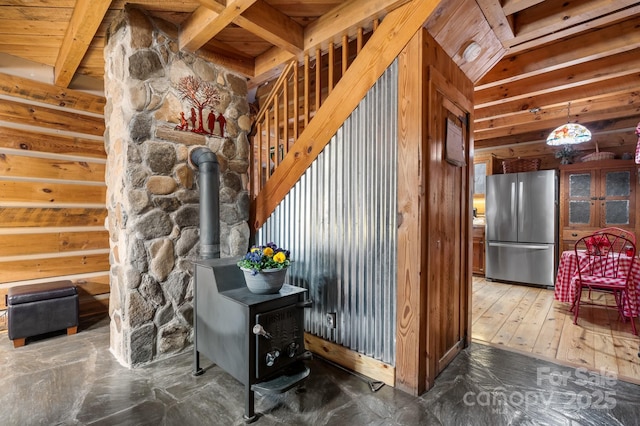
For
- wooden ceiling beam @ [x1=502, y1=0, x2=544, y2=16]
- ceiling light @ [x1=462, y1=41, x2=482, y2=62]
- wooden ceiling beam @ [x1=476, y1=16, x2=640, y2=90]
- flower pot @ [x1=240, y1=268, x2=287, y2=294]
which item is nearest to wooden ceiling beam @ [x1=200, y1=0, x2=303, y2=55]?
ceiling light @ [x1=462, y1=41, x2=482, y2=62]

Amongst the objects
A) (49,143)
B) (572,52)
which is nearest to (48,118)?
(49,143)

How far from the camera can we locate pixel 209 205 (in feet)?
8.05

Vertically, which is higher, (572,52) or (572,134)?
(572,52)

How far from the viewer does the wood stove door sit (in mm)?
1789

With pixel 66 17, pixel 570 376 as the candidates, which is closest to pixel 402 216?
pixel 570 376

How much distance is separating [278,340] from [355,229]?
2.97ft

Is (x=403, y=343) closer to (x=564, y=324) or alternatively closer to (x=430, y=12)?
(x=430, y=12)

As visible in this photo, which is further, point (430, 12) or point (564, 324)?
point (564, 324)

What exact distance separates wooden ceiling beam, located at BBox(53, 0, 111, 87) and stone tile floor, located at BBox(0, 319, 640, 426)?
251 cm

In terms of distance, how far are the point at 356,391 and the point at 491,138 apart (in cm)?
525

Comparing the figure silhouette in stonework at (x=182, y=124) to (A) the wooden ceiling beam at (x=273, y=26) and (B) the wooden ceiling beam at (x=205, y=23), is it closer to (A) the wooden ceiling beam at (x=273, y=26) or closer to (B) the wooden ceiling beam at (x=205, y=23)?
(B) the wooden ceiling beam at (x=205, y=23)

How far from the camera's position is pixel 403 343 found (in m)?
1.99

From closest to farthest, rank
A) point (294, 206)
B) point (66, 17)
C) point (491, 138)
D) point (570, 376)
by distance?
point (570, 376), point (66, 17), point (294, 206), point (491, 138)

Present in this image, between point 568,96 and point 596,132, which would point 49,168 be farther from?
point 596,132
